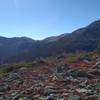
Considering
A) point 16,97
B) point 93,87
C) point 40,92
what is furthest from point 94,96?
point 16,97

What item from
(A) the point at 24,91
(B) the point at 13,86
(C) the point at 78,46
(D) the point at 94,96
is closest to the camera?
(D) the point at 94,96

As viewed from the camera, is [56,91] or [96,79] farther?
[96,79]

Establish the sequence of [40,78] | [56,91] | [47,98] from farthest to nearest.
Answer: [40,78] → [56,91] → [47,98]

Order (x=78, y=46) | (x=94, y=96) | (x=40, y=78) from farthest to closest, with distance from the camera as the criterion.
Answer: (x=78, y=46) < (x=40, y=78) < (x=94, y=96)

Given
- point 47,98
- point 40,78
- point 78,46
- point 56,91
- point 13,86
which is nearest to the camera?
point 47,98

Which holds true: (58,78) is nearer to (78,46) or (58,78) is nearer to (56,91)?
(56,91)

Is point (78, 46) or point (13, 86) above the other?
point (78, 46)

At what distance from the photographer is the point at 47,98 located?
35.4ft

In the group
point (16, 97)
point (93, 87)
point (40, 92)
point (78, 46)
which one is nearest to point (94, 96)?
point (93, 87)

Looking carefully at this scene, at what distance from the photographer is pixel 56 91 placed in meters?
11.5

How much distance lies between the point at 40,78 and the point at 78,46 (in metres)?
156

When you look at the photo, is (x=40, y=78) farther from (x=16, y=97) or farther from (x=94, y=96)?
(x=94, y=96)

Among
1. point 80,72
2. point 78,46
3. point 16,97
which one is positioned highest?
point 78,46

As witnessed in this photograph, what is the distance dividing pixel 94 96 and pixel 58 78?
15.2ft
